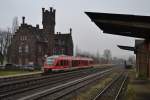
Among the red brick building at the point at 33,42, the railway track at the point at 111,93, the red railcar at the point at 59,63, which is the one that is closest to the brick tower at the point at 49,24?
the red brick building at the point at 33,42

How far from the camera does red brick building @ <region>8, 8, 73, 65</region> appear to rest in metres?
79.2

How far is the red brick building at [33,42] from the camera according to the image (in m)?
79.2

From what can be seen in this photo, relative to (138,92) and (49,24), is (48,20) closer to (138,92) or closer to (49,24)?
(49,24)

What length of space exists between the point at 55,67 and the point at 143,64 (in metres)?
13.2

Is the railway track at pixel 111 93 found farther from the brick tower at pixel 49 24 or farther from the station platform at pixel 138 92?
the brick tower at pixel 49 24

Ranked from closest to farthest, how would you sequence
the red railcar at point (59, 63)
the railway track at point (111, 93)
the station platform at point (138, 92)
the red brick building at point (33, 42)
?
the station platform at point (138, 92), the railway track at point (111, 93), the red railcar at point (59, 63), the red brick building at point (33, 42)

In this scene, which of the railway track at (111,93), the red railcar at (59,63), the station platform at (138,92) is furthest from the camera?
the red railcar at (59,63)

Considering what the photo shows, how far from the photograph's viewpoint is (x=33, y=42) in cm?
7938

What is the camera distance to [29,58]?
7862 centimetres

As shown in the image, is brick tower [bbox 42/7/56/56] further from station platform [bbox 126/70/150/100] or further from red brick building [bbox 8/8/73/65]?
station platform [bbox 126/70/150/100]

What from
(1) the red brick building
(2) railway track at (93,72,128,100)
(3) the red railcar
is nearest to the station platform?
(2) railway track at (93,72,128,100)

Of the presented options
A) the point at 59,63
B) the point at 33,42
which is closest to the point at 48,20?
the point at 33,42

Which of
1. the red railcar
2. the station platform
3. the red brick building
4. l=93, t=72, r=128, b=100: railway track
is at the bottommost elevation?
l=93, t=72, r=128, b=100: railway track

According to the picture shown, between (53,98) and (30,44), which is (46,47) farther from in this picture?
(53,98)
